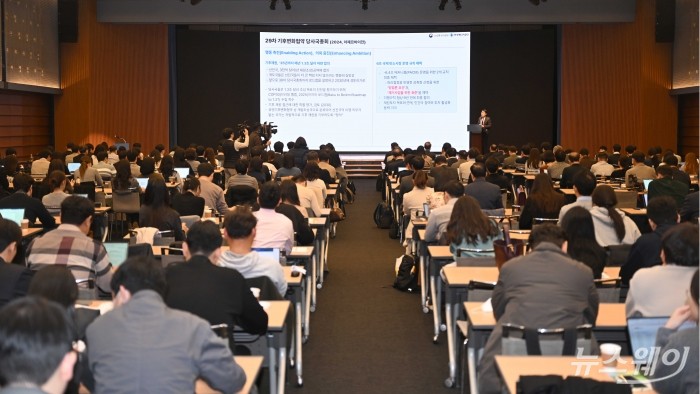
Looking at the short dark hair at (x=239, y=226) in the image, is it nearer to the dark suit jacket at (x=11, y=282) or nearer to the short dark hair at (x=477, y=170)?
the dark suit jacket at (x=11, y=282)

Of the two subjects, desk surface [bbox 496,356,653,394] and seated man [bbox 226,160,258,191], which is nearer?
desk surface [bbox 496,356,653,394]

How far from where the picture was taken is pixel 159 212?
7.45 metres

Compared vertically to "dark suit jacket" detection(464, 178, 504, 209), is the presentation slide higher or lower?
higher

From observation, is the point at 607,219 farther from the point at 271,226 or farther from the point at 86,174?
the point at 86,174

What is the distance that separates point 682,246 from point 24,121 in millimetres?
16060

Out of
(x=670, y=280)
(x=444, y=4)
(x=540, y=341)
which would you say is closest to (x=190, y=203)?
(x=540, y=341)

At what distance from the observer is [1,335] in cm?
225

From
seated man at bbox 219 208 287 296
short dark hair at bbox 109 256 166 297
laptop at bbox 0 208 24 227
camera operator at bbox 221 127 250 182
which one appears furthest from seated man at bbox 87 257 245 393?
camera operator at bbox 221 127 250 182

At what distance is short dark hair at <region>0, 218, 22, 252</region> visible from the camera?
4692 millimetres

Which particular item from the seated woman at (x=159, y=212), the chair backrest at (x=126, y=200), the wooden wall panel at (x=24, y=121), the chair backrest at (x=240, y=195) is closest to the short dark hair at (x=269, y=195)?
the seated woman at (x=159, y=212)

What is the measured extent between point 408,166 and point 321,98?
311 inches

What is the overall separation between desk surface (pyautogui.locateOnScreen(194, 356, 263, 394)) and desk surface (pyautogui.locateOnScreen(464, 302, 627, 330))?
125 cm

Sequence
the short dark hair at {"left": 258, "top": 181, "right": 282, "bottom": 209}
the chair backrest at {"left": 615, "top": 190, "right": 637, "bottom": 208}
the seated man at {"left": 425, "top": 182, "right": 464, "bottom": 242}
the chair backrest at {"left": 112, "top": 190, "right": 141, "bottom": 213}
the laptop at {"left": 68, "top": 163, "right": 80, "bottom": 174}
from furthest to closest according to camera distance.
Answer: the laptop at {"left": 68, "top": 163, "right": 80, "bottom": 174}, the chair backrest at {"left": 112, "top": 190, "right": 141, "bottom": 213}, the chair backrest at {"left": 615, "top": 190, "right": 637, "bottom": 208}, the seated man at {"left": 425, "top": 182, "right": 464, "bottom": 242}, the short dark hair at {"left": 258, "top": 181, "right": 282, "bottom": 209}

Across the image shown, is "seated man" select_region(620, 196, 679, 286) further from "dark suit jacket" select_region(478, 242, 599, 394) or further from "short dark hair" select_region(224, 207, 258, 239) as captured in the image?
"short dark hair" select_region(224, 207, 258, 239)
